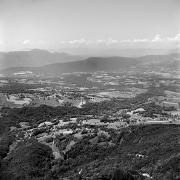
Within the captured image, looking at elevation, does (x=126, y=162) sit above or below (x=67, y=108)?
above

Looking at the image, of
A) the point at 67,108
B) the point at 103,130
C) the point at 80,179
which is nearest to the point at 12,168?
the point at 80,179

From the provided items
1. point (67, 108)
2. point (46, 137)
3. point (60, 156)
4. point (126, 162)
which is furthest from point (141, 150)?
point (67, 108)

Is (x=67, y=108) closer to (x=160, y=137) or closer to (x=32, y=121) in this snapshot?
(x=32, y=121)

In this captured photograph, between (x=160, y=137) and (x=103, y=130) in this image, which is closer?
(x=160, y=137)

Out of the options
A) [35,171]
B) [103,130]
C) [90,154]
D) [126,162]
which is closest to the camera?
[126,162]

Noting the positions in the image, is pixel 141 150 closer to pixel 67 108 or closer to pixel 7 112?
pixel 7 112

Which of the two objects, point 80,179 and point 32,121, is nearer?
point 80,179

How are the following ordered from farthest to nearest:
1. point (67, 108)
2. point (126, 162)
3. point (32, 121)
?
point (67, 108)
point (32, 121)
point (126, 162)

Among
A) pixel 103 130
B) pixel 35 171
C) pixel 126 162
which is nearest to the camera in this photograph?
pixel 126 162

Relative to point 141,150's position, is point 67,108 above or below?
below
